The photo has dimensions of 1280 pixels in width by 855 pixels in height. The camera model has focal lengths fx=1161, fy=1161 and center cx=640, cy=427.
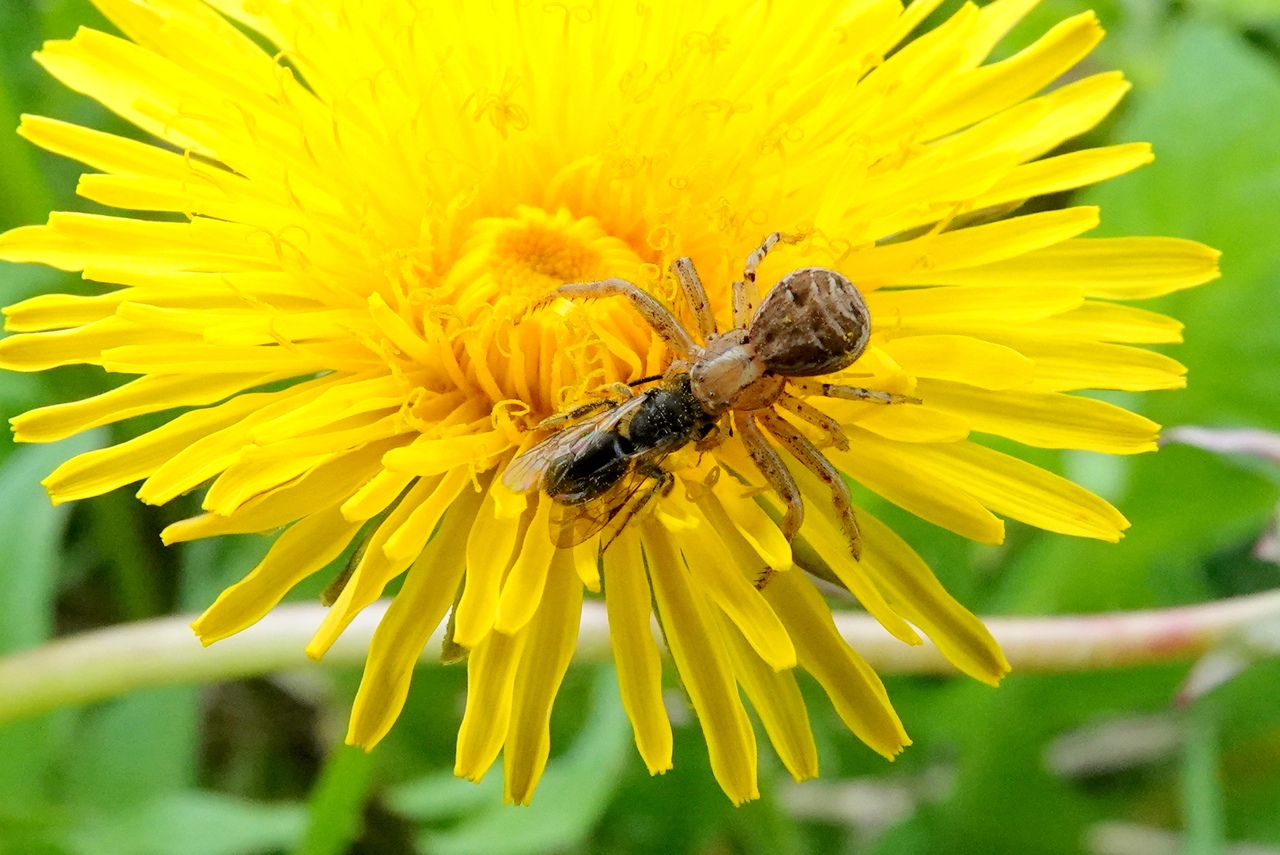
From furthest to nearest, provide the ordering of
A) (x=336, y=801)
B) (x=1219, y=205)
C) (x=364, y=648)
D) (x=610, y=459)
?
1. (x=1219, y=205)
2. (x=336, y=801)
3. (x=364, y=648)
4. (x=610, y=459)

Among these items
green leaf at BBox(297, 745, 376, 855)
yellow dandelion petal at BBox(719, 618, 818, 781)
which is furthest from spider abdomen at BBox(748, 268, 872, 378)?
green leaf at BBox(297, 745, 376, 855)

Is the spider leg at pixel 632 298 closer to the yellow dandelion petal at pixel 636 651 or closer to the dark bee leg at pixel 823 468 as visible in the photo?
the dark bee leg at pixel 823 468

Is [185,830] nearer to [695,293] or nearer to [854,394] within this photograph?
[695,293]

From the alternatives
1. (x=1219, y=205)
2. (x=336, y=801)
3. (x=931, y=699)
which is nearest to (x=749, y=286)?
(x=336, y=801)

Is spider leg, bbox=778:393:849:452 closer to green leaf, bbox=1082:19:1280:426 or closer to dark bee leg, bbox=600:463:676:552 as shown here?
dark bee leg, bbox=600:463:676:552

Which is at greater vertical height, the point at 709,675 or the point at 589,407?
the point at 589,407

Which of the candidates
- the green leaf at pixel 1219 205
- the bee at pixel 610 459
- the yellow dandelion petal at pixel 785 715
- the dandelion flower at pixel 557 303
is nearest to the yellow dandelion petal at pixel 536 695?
the dandelion flower at pixel 557 303

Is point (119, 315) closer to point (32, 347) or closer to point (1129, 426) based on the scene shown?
point (32, 347)
